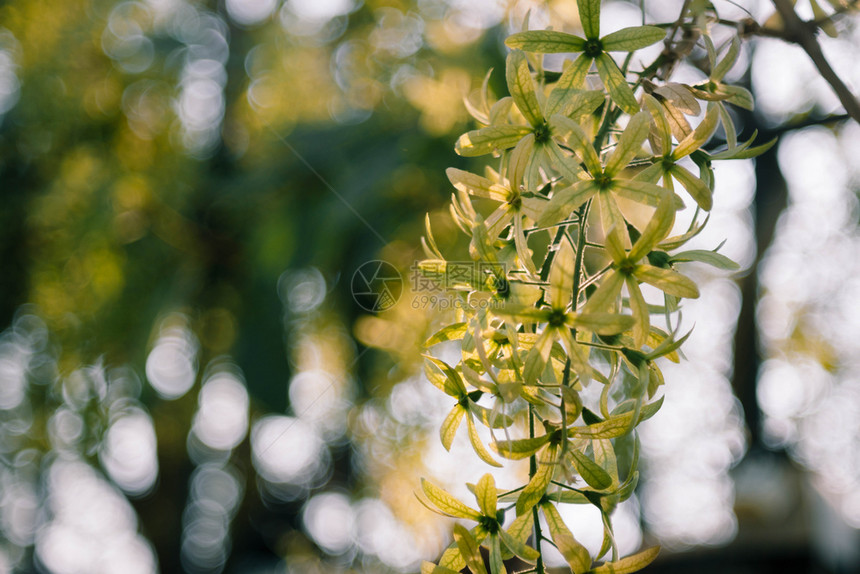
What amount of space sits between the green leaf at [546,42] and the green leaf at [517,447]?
0.22 meters

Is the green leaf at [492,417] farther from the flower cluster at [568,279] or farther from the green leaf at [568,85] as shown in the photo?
the green leaf at [568,85]

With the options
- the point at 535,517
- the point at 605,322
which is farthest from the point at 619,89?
the point at 535,517

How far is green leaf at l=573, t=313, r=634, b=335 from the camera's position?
0.28m

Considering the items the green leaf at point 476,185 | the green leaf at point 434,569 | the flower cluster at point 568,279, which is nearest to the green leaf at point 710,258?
the flower cluster at point 568,279

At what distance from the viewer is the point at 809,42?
0.32 m

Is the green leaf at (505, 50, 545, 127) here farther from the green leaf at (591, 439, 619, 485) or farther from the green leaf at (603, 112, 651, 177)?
the green leaf at (591, 439, 619, 485)

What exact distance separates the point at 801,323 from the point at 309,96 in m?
2.39

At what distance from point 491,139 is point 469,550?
23cm

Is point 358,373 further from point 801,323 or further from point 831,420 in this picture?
point 831,420

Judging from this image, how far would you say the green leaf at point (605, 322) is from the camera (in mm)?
279

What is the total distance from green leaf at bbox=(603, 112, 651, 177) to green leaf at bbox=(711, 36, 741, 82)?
3.9 inches

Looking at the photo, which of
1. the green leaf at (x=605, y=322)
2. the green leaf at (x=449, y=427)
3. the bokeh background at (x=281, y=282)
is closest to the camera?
the green leaf at (x=605, y=322)

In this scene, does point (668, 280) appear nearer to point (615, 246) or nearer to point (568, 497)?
point (615, 246)

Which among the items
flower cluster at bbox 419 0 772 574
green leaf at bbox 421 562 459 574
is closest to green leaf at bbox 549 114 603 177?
flower cluster at bbox 419 0 772 574
